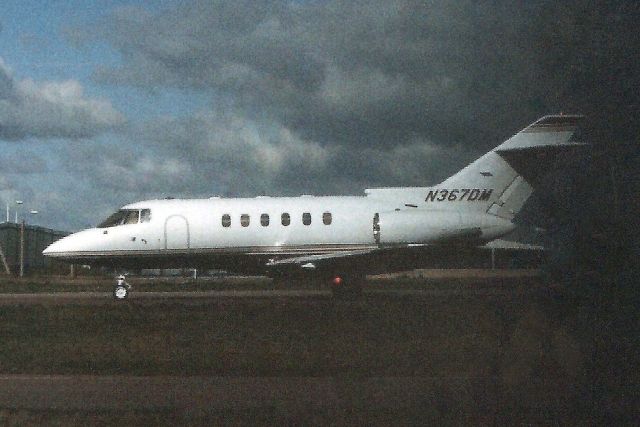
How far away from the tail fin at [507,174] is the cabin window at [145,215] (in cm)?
970

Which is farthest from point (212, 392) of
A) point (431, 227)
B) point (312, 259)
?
point (431, 227)

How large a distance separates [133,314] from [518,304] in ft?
33.6

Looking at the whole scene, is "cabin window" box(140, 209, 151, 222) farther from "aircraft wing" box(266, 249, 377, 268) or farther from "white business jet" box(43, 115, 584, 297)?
"aircraft wing" box(266, 249, 377, 268)

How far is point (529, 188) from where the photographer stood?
27328mm

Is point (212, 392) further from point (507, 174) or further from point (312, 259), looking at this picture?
point (507, 174)

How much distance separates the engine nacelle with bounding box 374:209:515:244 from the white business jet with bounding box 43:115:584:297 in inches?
1.3

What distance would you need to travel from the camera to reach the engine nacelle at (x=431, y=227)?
1026 inches

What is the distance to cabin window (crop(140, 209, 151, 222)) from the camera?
2799cm

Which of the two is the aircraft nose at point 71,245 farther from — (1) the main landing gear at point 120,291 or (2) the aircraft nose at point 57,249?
(1) the main landing gear at point 120,291

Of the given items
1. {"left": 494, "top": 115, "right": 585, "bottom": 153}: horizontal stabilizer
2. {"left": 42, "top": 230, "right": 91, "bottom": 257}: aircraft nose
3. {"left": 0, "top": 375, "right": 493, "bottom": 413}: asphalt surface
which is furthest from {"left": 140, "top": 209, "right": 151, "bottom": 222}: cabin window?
{"left": 0, "top": 375, "right": 493, "bottom": 413}: asphalt surface

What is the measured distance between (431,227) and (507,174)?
3442mm

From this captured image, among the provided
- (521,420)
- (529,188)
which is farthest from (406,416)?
(529,188)

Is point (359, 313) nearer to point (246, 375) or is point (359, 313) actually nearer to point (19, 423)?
point (246, 375)

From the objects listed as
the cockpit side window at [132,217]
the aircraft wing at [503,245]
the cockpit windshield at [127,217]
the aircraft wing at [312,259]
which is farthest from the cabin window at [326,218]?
the cockpit side window at [132,217]
